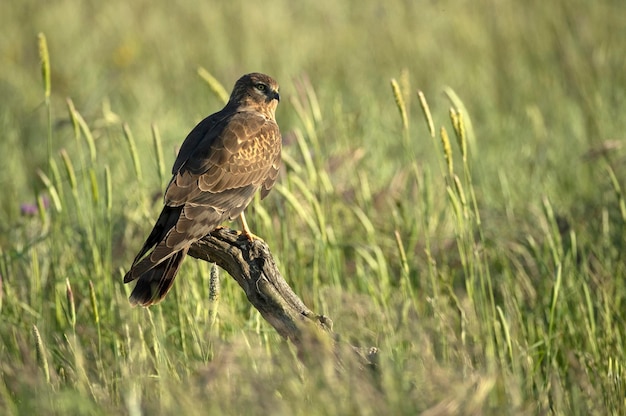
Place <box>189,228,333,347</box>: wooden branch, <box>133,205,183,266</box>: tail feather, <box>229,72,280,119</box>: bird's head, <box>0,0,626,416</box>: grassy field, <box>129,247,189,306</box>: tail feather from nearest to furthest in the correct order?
1. <box>0,0,626,416</box>: grassy field
2. <box>189,228,333,347</box>: wooden branch
3. <box>129,247,189,306</box>: tail feather
4. <box>133,205,183,266</box>: tail feather
5. <box>229,72,280,119</box>: bird's head

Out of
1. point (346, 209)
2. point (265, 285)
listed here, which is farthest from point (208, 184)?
point (346, 209)

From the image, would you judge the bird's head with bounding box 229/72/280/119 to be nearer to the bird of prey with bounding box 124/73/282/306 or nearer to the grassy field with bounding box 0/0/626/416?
the bird of prey with bounding box 124/73/282/306

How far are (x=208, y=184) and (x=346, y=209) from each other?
133 cm

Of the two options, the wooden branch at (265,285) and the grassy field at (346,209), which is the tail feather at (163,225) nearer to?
the wooden branch at (265,285)

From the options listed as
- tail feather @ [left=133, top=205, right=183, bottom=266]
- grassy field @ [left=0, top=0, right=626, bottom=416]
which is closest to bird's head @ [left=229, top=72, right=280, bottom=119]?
grassy field @ [left=0, top=0, right=626, bottom=416]

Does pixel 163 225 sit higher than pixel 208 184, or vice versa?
pixel 208 184

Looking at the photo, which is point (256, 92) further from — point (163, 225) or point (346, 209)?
point (163, 225)

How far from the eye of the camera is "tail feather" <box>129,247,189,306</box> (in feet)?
10.8

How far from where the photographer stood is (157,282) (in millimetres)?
3344

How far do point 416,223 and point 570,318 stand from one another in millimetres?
1075

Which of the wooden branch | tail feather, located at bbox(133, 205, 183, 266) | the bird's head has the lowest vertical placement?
the wooden branch

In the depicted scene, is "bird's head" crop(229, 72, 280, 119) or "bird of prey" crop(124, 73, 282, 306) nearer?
"bird of prey" crop(124, 73, 282, 306)

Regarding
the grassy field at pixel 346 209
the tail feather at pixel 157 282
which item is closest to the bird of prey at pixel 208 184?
the tail feather at pixel 157 282

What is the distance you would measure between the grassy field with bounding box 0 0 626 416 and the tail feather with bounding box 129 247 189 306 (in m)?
0.13
